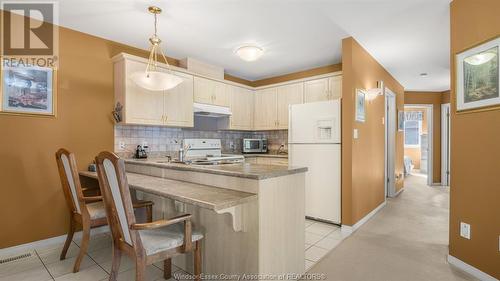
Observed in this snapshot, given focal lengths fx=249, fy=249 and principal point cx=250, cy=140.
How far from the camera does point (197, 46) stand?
348 cm

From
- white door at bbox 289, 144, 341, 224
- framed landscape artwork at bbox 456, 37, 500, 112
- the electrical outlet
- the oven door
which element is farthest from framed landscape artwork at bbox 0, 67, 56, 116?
the electrical outlet

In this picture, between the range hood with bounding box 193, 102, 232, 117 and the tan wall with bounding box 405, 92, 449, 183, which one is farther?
the tan wall with bounding box 405, 92, 449, 183

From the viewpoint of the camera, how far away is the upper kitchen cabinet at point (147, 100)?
10.3ft

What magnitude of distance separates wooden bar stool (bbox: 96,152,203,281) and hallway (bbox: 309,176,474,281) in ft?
4.15

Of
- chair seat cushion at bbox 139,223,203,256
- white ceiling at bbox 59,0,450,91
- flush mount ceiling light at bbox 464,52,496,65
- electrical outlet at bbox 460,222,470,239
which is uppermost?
white ceiling at bbox 59,0,450,91

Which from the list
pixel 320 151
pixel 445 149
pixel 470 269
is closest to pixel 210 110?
pixel 320 151

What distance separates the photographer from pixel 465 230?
2246mm

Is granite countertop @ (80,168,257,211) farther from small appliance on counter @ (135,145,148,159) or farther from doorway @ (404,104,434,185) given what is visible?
doorway @ (404,104,434,185)

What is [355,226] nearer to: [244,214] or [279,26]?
[244,214]

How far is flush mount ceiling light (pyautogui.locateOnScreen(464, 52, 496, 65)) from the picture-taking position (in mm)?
2027

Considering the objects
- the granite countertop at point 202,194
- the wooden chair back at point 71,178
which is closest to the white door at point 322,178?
the granite countertop at point 202,194

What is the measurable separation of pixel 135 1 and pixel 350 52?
2.49 meters

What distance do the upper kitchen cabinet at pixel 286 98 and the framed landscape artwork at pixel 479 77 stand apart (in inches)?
91.4

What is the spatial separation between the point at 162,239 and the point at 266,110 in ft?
11.6
